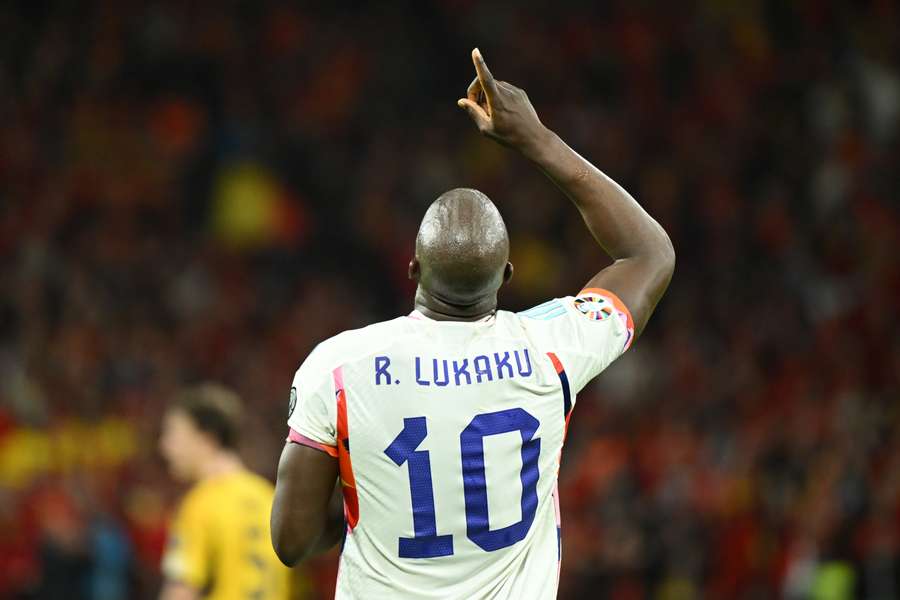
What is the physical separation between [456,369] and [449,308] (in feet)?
0.45

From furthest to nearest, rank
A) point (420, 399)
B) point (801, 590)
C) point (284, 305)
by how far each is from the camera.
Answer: point (284, 305)
point (801, 590)
point (420, 399)

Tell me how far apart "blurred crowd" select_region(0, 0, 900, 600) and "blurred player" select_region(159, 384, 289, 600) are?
3.29 m

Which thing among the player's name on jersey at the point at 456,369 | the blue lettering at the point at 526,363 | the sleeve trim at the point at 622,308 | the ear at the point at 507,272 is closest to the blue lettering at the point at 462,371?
the player's name on jersey at the point at 456,369

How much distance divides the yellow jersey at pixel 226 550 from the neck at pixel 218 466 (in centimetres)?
13

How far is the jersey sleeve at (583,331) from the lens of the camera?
2.76m

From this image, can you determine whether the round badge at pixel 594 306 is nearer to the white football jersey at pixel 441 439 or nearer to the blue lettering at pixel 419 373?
the white football jersey at pixel 441 439

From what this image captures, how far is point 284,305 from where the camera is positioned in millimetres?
11055

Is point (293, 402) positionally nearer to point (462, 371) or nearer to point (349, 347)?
point (349, 347)

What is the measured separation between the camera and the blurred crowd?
337 inches

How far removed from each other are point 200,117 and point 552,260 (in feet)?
11.6

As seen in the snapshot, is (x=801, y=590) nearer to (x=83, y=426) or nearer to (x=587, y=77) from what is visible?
(x=83, y=426)

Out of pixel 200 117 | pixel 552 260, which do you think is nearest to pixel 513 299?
pixel 552 260

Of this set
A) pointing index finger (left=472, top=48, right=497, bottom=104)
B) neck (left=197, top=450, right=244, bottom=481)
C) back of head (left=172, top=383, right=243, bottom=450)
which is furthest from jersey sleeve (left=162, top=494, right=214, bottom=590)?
pointing index finger (left=472, top=48, right=497, bottom=104)

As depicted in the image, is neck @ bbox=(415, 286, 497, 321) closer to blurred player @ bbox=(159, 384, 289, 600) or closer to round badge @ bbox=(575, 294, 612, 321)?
round badge @ bbox=(575, 294, 612, 321)
